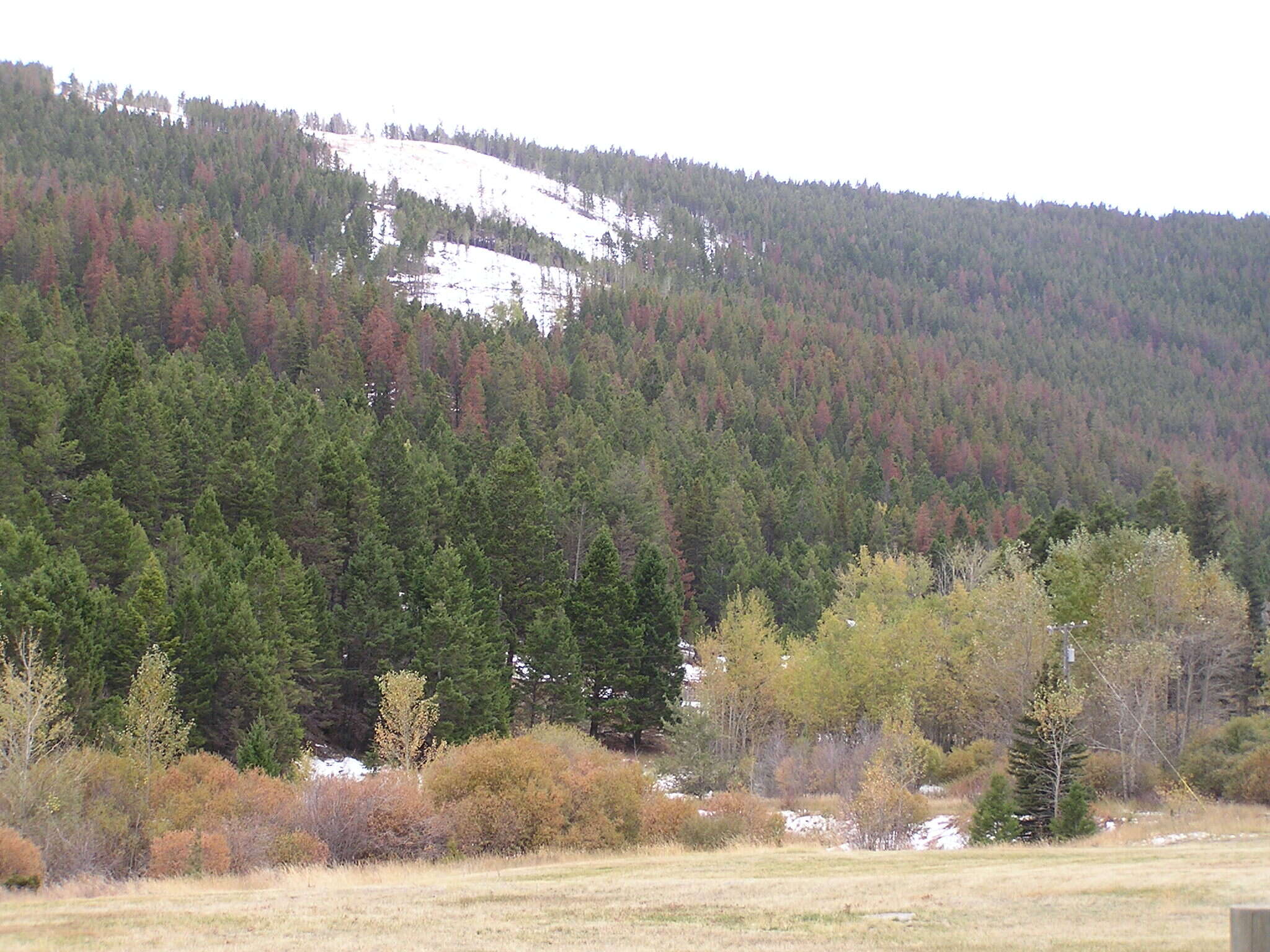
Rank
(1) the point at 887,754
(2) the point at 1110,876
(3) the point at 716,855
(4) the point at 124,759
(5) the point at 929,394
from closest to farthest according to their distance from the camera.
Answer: (2) the point at 1110,876
(3) the point at 716,855
(4) the point at 124,759
(1) the point at 887,754
(5) the point at 929,394

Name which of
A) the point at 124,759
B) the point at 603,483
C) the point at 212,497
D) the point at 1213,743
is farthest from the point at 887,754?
the point at 603,483

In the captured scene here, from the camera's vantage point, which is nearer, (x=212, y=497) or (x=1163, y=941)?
(x=1163, y=941)

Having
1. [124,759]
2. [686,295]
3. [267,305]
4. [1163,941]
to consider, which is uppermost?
[686,295]

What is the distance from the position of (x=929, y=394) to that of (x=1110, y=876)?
146m

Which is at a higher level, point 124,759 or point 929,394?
point 929,394

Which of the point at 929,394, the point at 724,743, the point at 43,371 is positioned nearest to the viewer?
the point at 724,743

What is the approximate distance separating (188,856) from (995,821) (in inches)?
941

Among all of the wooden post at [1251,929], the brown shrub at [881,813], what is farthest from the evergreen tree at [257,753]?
the wooden post at [1251,929]

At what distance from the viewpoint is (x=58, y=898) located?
21.9 m

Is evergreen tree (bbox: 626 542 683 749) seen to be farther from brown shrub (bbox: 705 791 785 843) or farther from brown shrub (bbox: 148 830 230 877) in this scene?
brown shrub (bbox: 148 830 230 877)

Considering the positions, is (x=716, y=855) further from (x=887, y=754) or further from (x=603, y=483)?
(x=603, y=483)

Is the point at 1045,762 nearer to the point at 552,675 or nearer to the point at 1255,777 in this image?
the point at 1255,777

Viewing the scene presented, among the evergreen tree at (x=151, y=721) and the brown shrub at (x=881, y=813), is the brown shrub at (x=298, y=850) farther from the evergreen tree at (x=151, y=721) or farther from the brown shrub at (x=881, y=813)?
the brown shrub at (x=881, y=813)

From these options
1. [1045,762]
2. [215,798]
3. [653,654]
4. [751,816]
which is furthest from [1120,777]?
[215,798]
